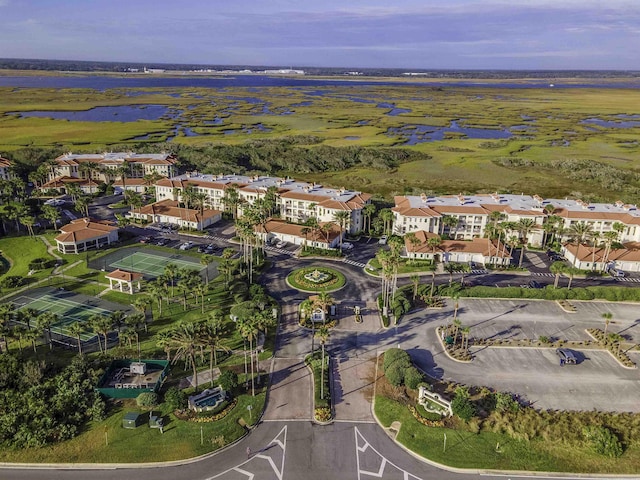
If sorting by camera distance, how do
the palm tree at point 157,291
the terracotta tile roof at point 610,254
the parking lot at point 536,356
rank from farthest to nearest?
the terracotta tile roof at point 610,254
the palm tree at point 157,291
the parking lot at point 536,356

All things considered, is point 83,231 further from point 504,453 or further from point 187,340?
point 504,453

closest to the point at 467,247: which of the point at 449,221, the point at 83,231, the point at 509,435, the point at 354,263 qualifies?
the point at 449,221

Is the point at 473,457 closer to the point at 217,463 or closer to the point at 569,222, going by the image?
the point at 217,463

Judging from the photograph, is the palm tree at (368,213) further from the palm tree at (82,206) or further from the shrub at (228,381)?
the palm tree at (82,206)

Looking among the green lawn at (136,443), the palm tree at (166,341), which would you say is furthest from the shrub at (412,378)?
the palm tree at (166,341)

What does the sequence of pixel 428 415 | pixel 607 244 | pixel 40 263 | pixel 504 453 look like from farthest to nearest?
pixel 607 244
pixel 40 263
pixel 428 415
pixel 504 453

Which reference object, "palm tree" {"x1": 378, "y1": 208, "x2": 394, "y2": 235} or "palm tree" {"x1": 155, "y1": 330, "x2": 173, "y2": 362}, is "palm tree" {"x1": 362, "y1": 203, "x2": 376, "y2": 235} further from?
"palm tree" {"x1": 155, "y1": 330, "x2": 173, "y2": 362}
